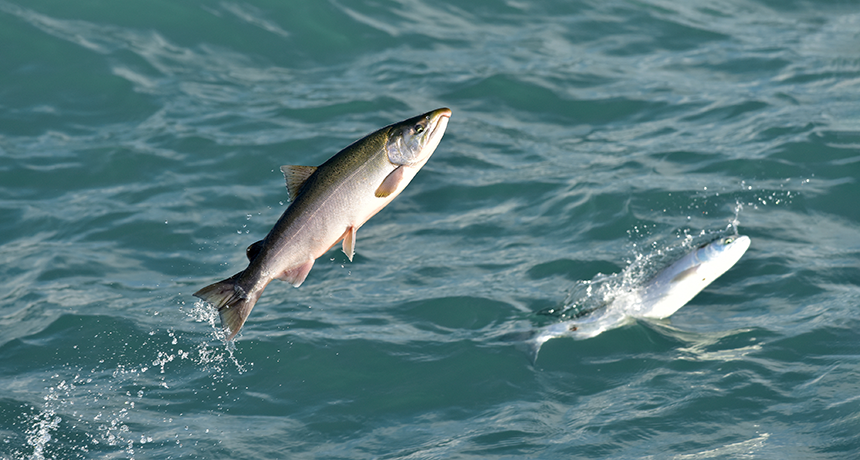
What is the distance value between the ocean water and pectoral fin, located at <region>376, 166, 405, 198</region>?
6.42 ft

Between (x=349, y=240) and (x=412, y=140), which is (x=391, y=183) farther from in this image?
(x=349, y=240)

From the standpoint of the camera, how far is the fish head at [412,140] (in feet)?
13.7

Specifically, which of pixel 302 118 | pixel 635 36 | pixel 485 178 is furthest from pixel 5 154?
pixel 635 36

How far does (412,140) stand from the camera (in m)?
4.17

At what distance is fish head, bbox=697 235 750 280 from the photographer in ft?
21.8

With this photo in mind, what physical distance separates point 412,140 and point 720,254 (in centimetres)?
347

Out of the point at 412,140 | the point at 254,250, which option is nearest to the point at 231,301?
the point at 254,250

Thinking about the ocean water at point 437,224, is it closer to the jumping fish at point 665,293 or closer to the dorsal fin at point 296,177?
the jumping fish at point 665,293

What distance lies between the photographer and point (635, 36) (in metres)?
12.3

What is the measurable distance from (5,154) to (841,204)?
27.5 ft

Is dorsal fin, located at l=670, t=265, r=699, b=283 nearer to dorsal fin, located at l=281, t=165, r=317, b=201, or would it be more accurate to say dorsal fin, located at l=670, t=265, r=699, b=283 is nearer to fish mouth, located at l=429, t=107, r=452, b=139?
fish mouth, located at l=429, t=107, r=452, b=139

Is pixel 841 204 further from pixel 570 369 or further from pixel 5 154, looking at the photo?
pixel 5 154

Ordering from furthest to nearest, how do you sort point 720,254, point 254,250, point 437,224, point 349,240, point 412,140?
point 437,224, point 720,254, point 254,250, point 349,240, point 412,140

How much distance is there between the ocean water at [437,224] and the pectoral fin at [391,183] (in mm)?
1958
